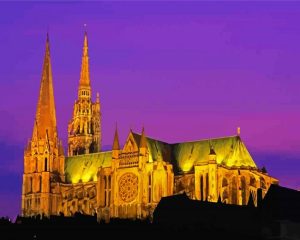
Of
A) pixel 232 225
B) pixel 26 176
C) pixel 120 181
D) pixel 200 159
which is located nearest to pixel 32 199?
pixel 26 176

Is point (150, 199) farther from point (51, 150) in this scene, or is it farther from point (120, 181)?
point (51, 150)

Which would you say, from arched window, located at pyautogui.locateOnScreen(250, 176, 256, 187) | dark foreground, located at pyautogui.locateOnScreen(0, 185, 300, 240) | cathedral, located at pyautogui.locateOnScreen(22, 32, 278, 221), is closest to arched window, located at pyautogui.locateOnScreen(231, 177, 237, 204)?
cathedral, located at pyautogui.locateOnScreen(22, 32, 278, 221)

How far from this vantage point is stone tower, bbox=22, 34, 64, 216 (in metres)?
140

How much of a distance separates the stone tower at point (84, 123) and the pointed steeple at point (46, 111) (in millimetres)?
8057

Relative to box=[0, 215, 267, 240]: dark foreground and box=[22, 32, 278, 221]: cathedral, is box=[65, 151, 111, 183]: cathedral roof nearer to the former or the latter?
box=[22, 32, 278, 221]: cathedral

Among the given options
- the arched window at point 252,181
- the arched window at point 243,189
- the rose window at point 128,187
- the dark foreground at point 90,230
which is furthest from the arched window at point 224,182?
the dark foreground at point 90,230

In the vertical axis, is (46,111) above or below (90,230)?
above

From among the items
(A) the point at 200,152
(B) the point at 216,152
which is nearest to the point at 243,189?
(B) the point at 216,152

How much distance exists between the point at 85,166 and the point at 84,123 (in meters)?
12.8

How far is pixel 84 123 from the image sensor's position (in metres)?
155

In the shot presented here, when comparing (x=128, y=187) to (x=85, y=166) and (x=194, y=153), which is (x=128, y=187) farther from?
(x=85, y=166)

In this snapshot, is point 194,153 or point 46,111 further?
point 46,111

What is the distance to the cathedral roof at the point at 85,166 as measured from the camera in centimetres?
14212

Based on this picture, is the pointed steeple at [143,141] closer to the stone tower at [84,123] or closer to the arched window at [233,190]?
the arched window at [233,190]
